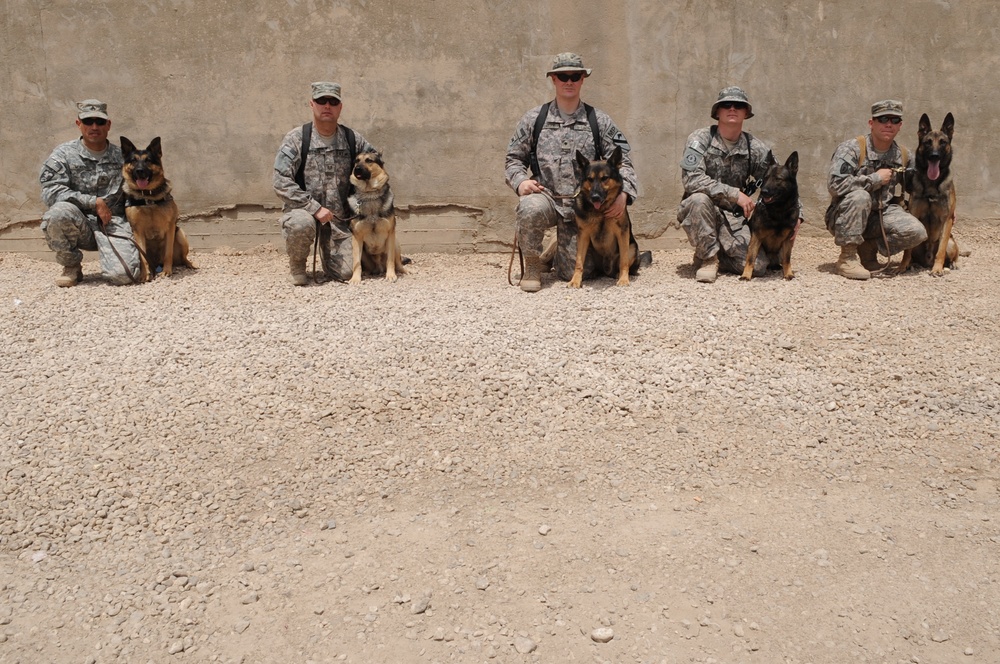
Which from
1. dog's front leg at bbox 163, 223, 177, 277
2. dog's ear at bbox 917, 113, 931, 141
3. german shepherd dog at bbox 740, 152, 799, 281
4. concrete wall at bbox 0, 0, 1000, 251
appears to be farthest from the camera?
concrete wall at bbox 0, 0, 1000, 251

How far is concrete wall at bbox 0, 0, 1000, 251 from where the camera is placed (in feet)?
24.6

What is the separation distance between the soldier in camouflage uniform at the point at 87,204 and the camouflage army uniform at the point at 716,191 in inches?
182

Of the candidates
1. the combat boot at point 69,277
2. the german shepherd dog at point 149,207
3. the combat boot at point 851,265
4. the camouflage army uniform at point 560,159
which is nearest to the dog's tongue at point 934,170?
the combat boot at point 851,265

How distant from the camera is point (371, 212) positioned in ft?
20.6

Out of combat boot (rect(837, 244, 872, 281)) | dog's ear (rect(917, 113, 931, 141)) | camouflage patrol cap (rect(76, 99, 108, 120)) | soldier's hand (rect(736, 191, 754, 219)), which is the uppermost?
camouflage patrol cap (rect(76, 99, 108, 120))

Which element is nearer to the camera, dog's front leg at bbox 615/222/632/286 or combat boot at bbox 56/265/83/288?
dog's front leg at bbox 615/222/632/286

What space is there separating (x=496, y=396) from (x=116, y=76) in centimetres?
578

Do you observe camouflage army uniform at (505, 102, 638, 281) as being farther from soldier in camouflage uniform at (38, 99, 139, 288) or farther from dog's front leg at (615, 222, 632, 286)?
soldier in camouflage uniform at (38, 99, 139, 288)

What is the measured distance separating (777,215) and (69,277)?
5781 mm

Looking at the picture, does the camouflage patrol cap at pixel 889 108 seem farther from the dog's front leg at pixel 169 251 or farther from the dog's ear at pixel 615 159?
the dog's front leg at pixel 169 251

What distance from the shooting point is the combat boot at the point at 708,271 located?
19.7 ft

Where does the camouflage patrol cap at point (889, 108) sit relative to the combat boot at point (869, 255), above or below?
→ above

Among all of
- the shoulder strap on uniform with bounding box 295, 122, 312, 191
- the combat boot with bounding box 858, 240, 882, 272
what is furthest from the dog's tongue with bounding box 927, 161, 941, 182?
the shoulder strap on uniform with bounding box 295, 122, 312, 191

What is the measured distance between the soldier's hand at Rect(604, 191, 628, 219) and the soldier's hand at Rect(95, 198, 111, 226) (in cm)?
418
